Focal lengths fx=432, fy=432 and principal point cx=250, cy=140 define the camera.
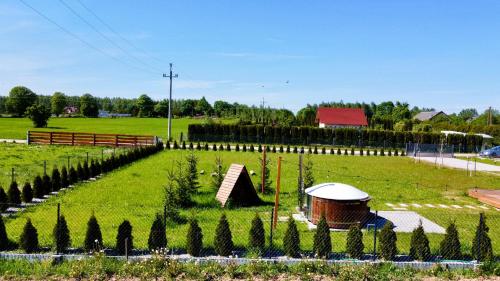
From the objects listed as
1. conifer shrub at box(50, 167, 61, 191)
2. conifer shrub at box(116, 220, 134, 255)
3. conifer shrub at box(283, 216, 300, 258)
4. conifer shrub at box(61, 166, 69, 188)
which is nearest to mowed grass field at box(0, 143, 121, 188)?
conifer shrub at box(61, 166, 69, 188)

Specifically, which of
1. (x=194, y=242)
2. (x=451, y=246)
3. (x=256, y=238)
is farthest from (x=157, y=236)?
(x=451, y=246)

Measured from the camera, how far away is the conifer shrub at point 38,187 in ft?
49.9

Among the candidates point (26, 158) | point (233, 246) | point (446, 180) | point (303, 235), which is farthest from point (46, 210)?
point (446, 180)

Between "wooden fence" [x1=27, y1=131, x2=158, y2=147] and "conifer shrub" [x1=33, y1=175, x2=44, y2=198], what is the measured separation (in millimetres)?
22068

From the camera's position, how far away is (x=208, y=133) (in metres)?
46.9

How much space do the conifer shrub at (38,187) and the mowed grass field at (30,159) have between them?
2.19 meters

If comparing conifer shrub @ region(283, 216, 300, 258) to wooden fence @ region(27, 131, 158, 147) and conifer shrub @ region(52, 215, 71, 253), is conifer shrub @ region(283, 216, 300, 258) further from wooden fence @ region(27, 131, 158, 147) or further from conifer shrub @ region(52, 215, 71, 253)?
wooden fence @ region(27, 131, 158, 147)

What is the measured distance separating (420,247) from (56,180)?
525 inches

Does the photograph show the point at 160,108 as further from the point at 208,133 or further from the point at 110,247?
the point at 110,247

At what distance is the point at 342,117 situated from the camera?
66125 millimetres

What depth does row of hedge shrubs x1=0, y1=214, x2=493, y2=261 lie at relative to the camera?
9398 millimetres

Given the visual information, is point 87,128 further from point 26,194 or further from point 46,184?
point 26,194

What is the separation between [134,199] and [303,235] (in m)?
6.67

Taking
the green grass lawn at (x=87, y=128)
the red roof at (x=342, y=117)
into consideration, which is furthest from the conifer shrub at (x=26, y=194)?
the red roof at (x=342, y=117)
